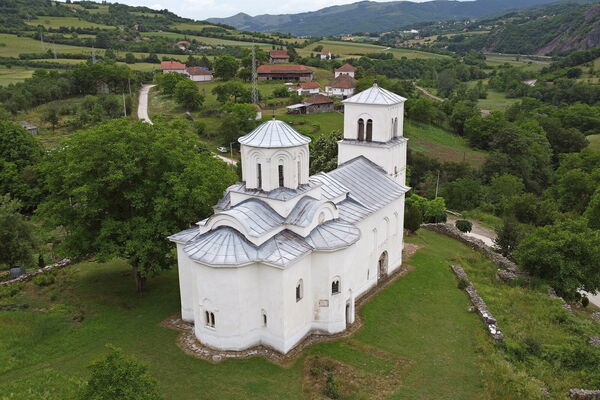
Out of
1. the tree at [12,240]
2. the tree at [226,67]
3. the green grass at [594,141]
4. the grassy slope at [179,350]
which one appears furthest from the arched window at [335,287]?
the tree at [226,67]

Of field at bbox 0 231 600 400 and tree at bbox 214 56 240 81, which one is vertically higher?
tree at bbox 214 56 240 81

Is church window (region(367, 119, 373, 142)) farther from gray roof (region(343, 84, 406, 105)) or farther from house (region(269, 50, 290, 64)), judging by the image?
house (region(269, 50, 290, 64))

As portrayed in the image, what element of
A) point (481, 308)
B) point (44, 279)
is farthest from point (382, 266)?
point (44, 279)

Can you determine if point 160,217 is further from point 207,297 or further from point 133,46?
point 133,46

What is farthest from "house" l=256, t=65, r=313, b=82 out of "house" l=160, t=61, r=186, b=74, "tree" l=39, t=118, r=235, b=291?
"tree" l=39, t=118, r=235, b=291

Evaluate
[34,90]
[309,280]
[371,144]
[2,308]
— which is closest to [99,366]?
[309,280]

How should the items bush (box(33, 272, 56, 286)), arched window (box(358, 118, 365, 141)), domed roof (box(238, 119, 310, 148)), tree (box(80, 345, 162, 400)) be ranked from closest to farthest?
Answer: 1. tree (box(80, 345, 162, 400))
2. domed roof (box(238, 119, 310, 148))
3. bush (box(33, 272, 56, 286))
4. arched window (box(358, 118, 365, 141))

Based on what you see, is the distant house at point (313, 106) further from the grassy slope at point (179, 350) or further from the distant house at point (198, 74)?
the grassy slope at point (179, 350)
